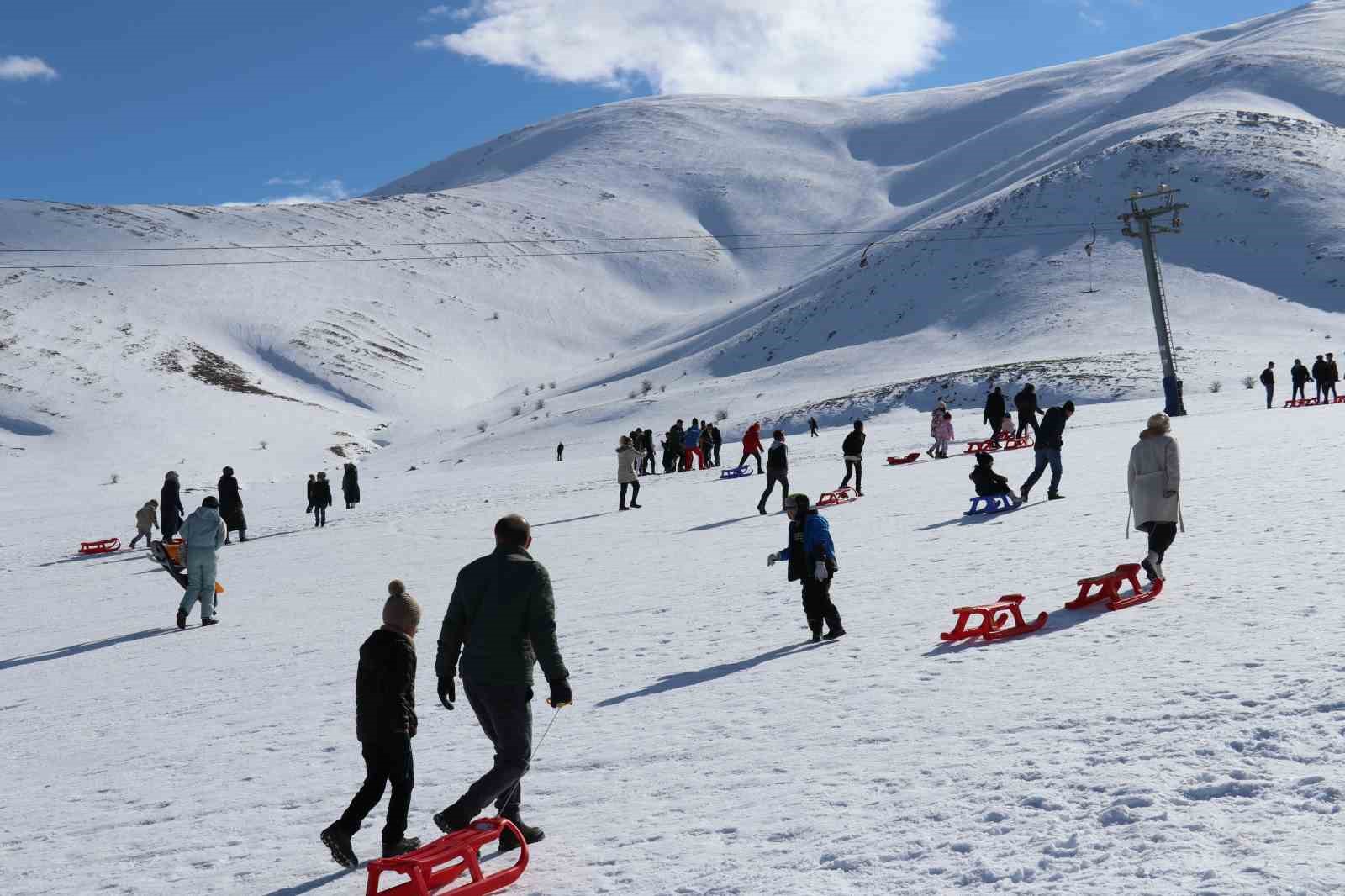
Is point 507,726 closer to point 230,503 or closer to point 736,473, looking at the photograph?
point 230,503

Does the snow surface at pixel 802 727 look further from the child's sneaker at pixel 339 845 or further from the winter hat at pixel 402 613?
the winter hat at pixel 402 613

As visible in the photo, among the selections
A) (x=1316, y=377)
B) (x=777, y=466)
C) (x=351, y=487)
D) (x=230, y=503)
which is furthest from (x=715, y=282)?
(x=777, y=466)

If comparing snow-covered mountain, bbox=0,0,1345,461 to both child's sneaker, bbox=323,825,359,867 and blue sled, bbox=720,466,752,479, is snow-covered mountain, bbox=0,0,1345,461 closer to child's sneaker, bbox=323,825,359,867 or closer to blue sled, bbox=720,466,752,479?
blue sled, bbox=720,466,752,479

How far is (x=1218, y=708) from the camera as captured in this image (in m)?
6.75

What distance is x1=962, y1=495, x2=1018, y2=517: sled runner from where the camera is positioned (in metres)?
17.7

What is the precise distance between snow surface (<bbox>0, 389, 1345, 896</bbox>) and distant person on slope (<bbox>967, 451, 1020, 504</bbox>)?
690 millimetres

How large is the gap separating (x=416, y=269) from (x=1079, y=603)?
127752 millimetres

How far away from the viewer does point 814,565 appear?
1045 cm

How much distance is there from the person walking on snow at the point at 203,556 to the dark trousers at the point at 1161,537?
11.2m

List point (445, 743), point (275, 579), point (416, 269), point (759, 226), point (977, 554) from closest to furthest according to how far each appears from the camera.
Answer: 1. point (445, 743)
2. point (977, 554)
3. point (275, 579)
4. point (416, 269)
5. point (759, 226)

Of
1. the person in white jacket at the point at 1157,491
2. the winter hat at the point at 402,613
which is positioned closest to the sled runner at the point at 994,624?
the person in white jacket at the point at 1157,491

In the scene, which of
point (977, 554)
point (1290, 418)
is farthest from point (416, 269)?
point (977, 554)

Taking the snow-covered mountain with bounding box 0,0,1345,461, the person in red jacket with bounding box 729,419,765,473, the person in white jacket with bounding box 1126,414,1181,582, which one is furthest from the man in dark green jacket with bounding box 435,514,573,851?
the snow-covered mountain with bounding box 0,0,1345,461

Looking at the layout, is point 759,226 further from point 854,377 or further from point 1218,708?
point 1218,708
